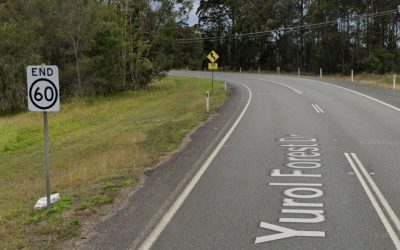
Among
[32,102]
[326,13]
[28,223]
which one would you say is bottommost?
[28,223]

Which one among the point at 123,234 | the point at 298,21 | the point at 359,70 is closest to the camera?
the point at 123,234

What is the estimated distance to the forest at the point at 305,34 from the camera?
5638 cm

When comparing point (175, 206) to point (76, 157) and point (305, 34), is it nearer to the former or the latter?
point (76, 157)

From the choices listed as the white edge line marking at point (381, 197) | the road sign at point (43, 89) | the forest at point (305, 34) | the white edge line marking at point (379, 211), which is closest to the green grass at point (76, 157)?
the road sign at point (43, 89)

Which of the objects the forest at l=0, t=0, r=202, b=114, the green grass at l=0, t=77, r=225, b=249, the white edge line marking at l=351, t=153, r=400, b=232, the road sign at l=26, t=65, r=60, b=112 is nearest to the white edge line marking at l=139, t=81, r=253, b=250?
the green grass at l=0, t=77, r=225, b=249

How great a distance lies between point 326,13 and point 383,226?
187 feet

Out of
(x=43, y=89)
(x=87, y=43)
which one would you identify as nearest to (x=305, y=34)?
(x=87, y=43)

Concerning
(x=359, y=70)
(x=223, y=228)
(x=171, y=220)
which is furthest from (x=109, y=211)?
(x=359, y=70)

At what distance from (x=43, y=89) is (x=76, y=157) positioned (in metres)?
7.70

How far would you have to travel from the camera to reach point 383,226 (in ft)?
22.7

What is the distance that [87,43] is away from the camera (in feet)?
120

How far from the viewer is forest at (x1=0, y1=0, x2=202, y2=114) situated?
3362 centimetres

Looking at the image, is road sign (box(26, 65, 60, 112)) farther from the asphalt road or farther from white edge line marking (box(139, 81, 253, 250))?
white edge line marking (box(139, 81, 253, 250))

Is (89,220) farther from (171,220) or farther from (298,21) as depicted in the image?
(298,21)
